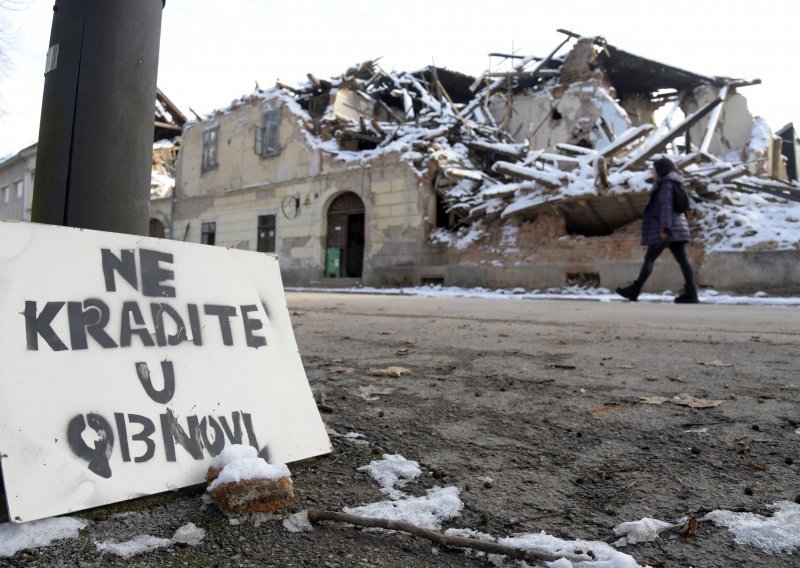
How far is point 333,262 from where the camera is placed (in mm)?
17047

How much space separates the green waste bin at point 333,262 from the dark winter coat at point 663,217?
11364 millimetres

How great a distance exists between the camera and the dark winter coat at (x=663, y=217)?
6.57 m

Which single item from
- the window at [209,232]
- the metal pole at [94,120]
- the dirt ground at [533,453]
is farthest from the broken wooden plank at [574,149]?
the window at [209,232]

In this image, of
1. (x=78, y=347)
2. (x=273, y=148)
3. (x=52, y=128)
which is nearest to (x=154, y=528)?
(x=78, y=347)

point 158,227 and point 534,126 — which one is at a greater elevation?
point 534,126

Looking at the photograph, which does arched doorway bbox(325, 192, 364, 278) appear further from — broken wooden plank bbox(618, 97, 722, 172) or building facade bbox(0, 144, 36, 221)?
building facade bbox(0, 144, 36, 221)

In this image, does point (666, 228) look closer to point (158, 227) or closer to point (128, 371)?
point (128, 371)

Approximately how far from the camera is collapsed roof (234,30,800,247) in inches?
495

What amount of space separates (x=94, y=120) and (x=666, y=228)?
21.8ft

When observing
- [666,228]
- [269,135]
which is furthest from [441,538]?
[269,135]

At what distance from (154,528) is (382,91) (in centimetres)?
2020

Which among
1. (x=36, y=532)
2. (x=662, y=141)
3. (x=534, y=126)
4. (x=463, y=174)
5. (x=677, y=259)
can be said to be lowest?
(x=36, y=532)

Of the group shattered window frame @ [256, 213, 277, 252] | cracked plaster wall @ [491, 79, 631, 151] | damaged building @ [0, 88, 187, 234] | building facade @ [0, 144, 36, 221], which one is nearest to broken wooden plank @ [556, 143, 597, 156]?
cracked plaster wall @ [491, 79, 631, 151]

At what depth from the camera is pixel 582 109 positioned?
17859 millimetres
